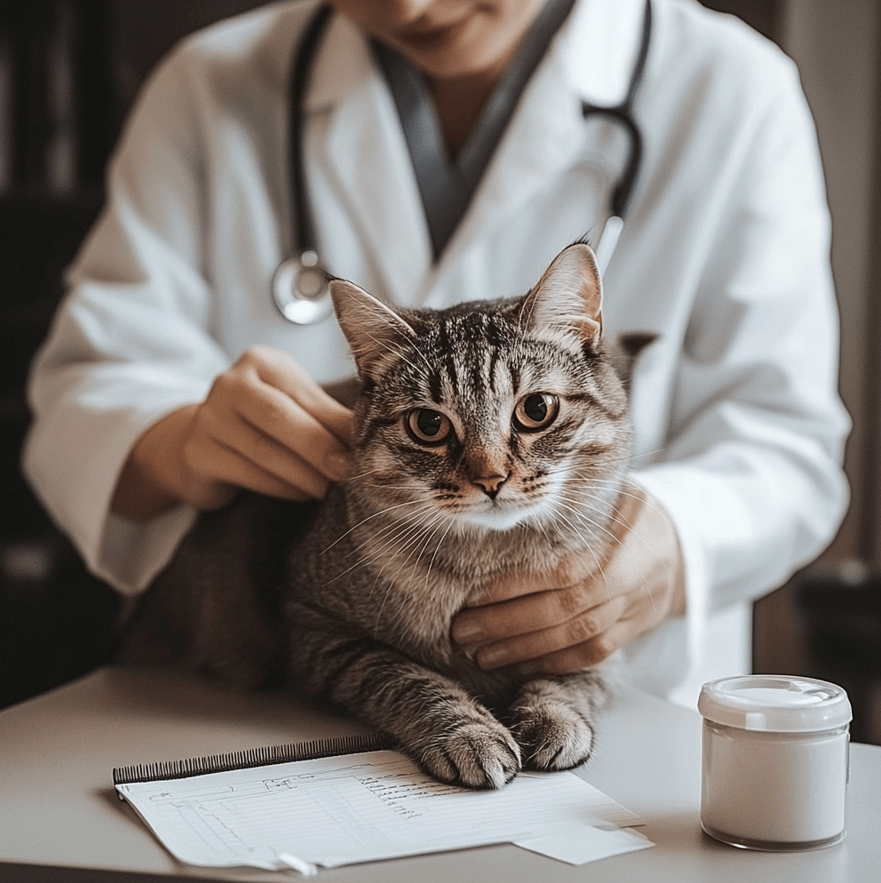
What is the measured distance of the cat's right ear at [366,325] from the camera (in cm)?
83

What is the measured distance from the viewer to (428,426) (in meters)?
0.81

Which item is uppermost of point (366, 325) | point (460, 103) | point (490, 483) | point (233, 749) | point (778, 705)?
point (460, 103)

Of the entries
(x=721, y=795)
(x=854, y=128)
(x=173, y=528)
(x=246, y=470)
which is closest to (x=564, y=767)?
(x=721, y=795)

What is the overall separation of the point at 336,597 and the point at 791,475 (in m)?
0.57

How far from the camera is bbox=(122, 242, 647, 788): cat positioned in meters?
0.77

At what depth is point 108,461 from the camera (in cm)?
107

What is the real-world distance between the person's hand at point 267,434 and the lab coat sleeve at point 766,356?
43cm

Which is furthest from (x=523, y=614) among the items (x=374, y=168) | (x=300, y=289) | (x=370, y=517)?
(x=374, y=168)

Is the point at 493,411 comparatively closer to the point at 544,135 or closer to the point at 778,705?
the point at 778,705

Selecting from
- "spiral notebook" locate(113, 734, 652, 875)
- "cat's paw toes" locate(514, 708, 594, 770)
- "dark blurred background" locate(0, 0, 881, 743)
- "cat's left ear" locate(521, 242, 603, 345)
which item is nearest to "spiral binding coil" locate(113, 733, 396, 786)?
"spiral notebook" locate(113, 734, 652, 875)

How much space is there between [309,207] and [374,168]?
0.31ft

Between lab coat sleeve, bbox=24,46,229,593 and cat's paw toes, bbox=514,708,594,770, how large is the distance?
1.59 ft

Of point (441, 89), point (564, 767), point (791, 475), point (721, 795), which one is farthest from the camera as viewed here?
point (441, 89)

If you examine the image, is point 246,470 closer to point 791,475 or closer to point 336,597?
point 336,597
